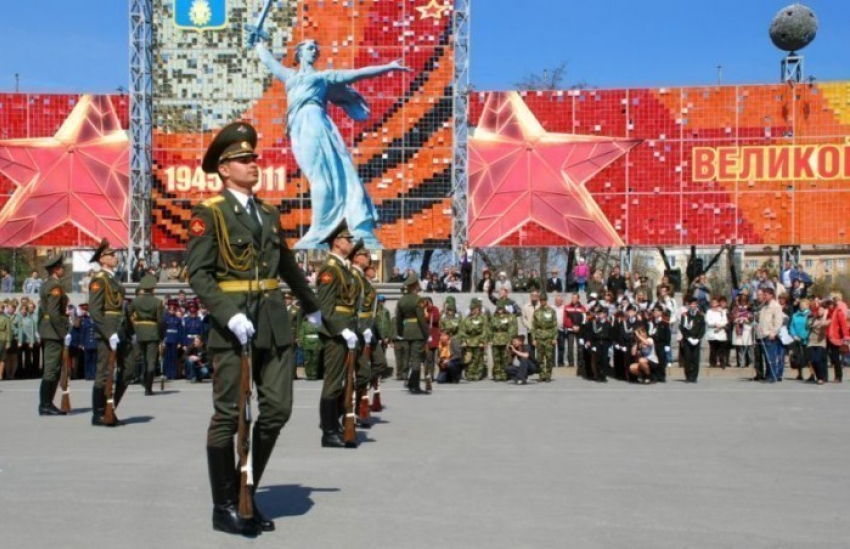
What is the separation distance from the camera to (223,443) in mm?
7293

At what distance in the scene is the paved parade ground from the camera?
7.14 meters

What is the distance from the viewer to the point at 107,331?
45.5 ft

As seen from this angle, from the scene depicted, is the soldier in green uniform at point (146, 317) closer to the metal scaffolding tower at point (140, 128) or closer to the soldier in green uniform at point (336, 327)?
the soldier in green uniform at point (336, 327)

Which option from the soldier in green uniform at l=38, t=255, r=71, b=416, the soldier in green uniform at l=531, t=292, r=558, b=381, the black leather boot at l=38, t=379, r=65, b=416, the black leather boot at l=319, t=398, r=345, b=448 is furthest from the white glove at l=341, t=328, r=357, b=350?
the soldier in green uniform at l=531, t=292, r=558, b=381

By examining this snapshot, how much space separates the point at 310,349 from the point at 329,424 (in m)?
11.9

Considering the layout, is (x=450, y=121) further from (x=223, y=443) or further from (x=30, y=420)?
(x=223, y=443)

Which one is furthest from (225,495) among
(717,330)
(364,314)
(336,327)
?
(717,330)

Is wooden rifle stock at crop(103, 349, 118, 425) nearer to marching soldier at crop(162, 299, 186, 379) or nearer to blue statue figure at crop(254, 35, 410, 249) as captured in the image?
marching soldier at crop(162, 299, 186, 379)

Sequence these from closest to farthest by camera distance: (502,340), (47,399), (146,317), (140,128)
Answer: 1. (47,399)
2. (146,317)
3. (502,340)
4. (140,128)

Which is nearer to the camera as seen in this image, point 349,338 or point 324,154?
point 349,338

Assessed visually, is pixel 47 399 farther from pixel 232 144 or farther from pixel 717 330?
pixel 717 330

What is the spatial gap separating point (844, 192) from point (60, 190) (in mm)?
20514

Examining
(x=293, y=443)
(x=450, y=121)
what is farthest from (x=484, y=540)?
(x=450, y=121)

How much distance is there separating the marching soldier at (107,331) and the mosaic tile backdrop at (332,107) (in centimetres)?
1778
